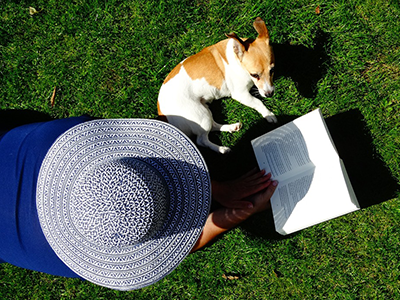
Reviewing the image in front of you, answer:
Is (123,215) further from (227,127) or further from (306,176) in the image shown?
(227,127)

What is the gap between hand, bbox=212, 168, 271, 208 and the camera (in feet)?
9.67

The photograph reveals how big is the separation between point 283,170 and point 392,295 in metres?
1.70

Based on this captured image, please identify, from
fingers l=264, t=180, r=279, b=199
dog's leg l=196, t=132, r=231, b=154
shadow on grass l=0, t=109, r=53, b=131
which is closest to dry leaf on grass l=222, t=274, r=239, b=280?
fingers l=264, t=180, r=279, b=199

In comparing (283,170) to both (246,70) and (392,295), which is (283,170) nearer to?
(246,70)

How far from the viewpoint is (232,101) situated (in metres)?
3.41

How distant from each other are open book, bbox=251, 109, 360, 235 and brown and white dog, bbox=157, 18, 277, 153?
1.51ft

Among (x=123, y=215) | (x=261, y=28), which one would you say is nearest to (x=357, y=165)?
(x=261, y=28)

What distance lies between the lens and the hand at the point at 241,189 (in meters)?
2.95

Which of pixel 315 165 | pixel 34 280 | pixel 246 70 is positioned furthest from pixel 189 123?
pixel 34 280

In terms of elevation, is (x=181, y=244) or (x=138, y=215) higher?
(x=138, y=215)

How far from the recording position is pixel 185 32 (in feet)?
11.5

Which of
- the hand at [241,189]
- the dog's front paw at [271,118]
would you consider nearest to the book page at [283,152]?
the hand at [241,189]

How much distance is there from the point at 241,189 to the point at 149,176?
1.46 m

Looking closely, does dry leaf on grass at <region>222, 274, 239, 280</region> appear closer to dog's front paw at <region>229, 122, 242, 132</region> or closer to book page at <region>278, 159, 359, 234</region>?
book page at <region>278, 159, 359, 234</region>
